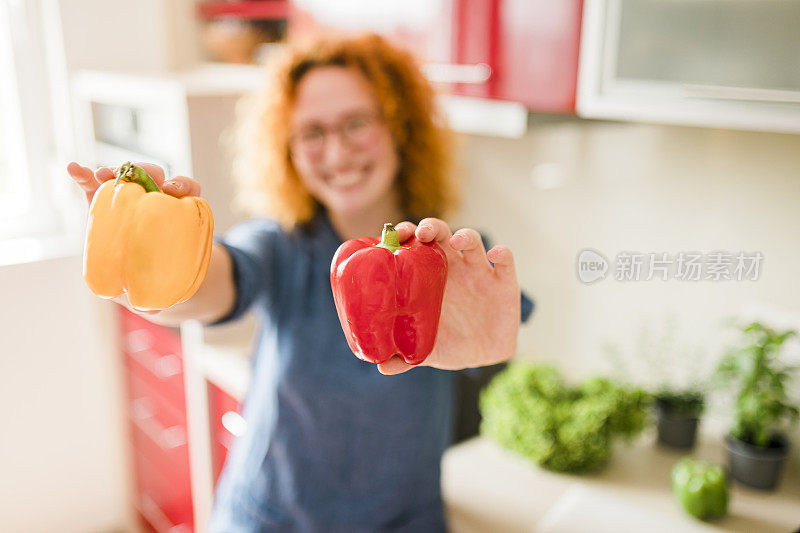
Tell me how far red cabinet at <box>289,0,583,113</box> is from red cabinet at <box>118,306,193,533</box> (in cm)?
101

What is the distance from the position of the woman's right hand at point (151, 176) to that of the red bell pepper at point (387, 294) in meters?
0.12

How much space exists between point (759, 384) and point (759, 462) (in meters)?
0.12

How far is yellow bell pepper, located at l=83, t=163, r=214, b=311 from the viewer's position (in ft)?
1.35

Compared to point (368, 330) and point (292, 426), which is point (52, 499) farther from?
point (368, 330)

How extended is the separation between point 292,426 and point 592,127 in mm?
814

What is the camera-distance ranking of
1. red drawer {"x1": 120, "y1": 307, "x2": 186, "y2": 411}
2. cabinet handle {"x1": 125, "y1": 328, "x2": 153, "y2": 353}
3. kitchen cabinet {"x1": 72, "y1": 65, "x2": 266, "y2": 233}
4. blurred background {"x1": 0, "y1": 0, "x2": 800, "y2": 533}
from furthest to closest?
cabinet handle {"x1": 125, "y1": 328, "x2": 153, "y2": 353}, red drawer {"x1": 120, "y1": 307, "x2": 186, "y2": 411}, kitchen cabinet {"x1": 72, "y1": 65, "x2": 266, "y2": 233}, blurred background {"x1": 0, "y1": 0, "x2": 800, "y2": 533}

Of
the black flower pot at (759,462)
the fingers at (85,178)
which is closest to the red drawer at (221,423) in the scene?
the black flower pot at (759,462)

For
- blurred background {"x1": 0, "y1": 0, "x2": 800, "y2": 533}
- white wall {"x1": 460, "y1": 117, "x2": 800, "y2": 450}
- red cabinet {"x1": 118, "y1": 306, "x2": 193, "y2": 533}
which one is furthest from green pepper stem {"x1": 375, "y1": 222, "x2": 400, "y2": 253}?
red cabinet {"x1": 118, "y1": 306, "x2": 193, "y2": 533}

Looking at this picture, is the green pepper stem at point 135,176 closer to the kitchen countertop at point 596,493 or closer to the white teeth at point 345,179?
the white teeth at point 345,179

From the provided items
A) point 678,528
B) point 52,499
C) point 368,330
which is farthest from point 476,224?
point 52,499

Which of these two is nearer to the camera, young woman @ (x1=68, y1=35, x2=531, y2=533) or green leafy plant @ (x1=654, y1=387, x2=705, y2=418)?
young woman @ (x1=68, y1=35, x2=531, y2=533)

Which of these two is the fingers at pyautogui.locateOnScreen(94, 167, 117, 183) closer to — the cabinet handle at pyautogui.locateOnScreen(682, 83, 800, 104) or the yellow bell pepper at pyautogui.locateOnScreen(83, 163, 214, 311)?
the yellow bell pepper at pyautogui.locateOnScreen(83, 163, 214, 311)

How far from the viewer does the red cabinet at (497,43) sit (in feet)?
3.23

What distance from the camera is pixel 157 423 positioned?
1.93 meters
